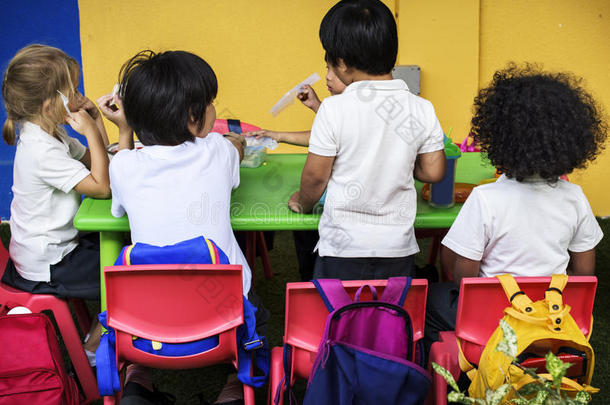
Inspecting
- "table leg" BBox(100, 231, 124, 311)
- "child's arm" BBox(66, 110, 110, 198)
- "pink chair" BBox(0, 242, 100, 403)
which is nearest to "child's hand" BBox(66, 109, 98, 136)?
"child's arm" BBox(66, 110, 110, 198)

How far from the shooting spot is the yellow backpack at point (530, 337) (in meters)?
1.29

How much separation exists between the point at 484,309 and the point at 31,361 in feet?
4.04

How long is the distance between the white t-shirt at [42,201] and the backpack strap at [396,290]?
1.09 metres

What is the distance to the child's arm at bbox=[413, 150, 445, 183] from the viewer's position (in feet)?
5.67

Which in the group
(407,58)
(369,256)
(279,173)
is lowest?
(369,256)

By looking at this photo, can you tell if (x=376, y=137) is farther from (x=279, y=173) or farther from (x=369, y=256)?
(x=279, y=173)

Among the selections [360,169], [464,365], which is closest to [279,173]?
[360,169]

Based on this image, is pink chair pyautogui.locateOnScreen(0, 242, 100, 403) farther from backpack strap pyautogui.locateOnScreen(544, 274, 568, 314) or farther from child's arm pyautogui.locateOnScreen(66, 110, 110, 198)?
backpack strap pyautogui.locateOnScreen(544, 274, 568, 314)

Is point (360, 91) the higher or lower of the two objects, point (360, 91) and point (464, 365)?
the higher

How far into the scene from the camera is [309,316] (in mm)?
1458

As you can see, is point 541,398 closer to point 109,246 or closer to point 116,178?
point 116,178

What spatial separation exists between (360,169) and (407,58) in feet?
6.53

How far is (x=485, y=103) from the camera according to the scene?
5.33 ft

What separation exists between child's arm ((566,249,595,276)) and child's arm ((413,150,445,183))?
16.5 inches
